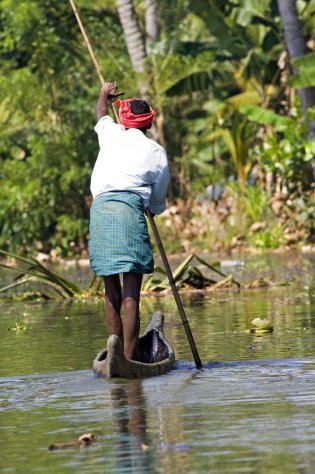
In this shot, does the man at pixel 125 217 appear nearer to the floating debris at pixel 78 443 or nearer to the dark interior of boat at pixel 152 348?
the dark interior of boat at pixel 152 348

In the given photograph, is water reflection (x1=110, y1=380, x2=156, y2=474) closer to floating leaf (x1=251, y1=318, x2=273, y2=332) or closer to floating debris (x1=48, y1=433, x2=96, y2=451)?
floating debris (x1=48, y1=433, x2=96, y2=451)

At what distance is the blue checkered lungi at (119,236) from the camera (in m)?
9.48

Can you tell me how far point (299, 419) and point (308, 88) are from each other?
67.3 ft

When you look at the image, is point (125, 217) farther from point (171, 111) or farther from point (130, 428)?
point (171, 111)

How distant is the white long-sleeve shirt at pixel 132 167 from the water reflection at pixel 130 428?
137 centimetres

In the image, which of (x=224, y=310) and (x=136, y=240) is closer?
(x=136, y=240)

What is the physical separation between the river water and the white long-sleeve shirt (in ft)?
4.11

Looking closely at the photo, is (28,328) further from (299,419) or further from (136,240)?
(299,419)

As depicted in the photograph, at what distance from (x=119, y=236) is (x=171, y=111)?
1007 inches

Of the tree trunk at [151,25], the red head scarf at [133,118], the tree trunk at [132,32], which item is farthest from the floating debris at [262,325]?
the tree trunk at [151,25]

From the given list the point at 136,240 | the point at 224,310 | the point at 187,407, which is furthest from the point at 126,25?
the point at 187,407

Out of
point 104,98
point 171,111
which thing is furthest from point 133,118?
point 171,111

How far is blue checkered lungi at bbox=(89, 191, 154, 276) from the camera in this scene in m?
9.48

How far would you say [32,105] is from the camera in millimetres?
33844
